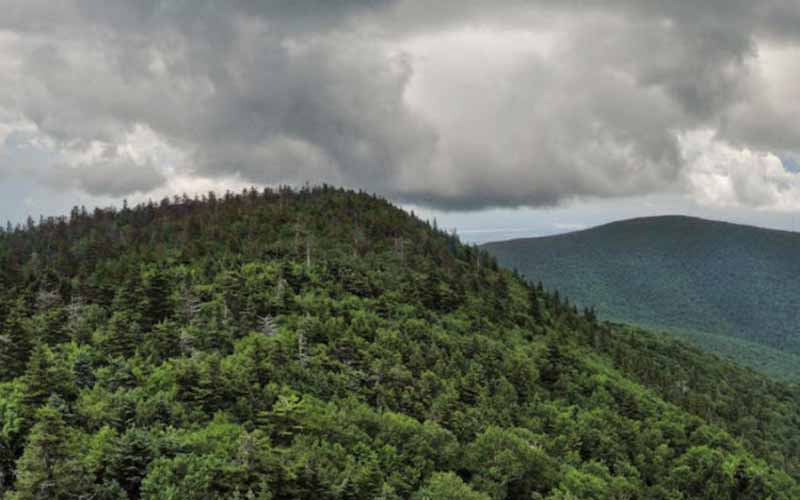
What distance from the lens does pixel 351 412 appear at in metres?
89.8

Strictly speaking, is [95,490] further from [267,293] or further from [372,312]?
[372,312]

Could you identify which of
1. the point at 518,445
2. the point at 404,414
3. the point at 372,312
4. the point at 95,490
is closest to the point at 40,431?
the point at 95,490

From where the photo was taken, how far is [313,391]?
95500mm

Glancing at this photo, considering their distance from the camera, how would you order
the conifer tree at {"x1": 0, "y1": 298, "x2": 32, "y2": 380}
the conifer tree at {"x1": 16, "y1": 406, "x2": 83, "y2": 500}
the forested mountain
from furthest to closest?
the conifer tree at {"x1": 0, "y1": 298, "x2": 32, "y2": 380} < the forested mountain < the conifer tree at {"x1": 16, "y1": 406, "x2": 83, "y2": 500}

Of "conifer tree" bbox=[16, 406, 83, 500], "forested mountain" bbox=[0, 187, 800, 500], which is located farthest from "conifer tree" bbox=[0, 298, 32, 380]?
"conifer tree" bbox=[16, 406, 83, 500]

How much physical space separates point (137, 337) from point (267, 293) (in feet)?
107

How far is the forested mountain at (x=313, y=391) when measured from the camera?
208 feet

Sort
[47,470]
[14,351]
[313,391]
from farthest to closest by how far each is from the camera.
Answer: [313,391], [14,351], [47,470]

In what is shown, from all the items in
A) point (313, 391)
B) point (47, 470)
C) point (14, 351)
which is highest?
point (14, 351)

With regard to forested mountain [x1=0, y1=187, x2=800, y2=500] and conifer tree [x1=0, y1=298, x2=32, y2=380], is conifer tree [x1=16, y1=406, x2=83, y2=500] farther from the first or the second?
conifer tree [x1=0, y1=298, x2=32, y2=380]

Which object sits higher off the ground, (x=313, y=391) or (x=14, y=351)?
(x=14, y=351)

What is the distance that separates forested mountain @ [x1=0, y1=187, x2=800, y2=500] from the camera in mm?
63250

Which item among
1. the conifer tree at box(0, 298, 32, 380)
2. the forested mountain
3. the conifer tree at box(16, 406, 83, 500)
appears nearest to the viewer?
the conifer tree at box(16, 406, 83, 500)

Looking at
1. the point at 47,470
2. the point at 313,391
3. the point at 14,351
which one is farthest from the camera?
the point at 313,391
